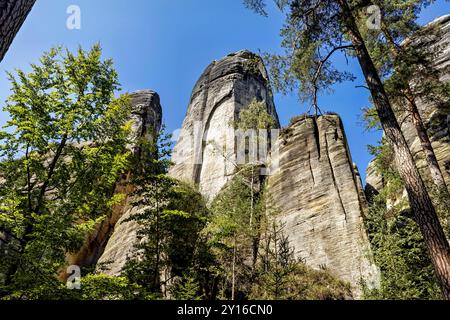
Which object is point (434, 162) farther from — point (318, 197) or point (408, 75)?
point (318, 197)

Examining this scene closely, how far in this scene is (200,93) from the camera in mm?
39312

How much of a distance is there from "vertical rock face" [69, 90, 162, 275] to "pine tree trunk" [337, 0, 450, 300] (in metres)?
7.26

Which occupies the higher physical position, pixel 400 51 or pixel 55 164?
pixel 400 51

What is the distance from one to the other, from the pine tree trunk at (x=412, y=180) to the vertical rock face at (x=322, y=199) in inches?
301

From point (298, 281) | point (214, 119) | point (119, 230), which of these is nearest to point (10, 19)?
point (298, 281)

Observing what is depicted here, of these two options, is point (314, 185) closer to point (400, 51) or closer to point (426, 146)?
point (426, 146)

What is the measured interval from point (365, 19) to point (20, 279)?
12688 mm

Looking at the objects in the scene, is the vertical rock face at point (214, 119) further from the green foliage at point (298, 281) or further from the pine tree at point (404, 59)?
the pine tree at point (404, 59)

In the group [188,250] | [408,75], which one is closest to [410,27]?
[408,75]

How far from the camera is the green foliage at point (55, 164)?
788 centimetres

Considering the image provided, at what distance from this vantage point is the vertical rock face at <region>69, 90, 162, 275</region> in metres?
16.1

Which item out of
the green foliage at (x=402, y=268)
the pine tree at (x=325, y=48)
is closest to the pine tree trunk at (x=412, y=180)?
the pine tree at (x=325, y=48)

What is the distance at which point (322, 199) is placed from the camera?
19.4m

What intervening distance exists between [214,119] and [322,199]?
1870 centimetres
